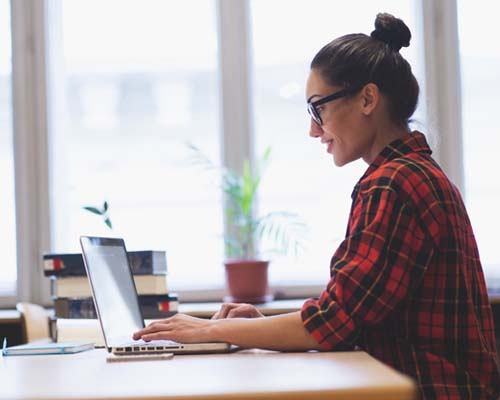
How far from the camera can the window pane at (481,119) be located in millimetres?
3719

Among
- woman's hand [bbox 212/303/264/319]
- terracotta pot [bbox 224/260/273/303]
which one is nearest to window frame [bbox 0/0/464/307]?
terracotta pot [bbox 224/260/273/303]

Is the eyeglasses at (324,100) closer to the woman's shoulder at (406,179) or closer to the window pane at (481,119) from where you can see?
the woman's shoulder at (406,179)

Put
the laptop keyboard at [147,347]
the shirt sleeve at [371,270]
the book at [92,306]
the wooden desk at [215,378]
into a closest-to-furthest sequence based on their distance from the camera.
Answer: the wooden desk at [215,378] → the shirt sleeve at [371,270] → the laptop keyboard at [147,347] → the book at [92,306]

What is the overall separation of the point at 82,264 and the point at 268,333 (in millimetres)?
1190

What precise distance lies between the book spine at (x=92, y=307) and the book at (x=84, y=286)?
0.06 ft

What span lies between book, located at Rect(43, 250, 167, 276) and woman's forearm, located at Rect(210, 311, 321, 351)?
0.96 meters

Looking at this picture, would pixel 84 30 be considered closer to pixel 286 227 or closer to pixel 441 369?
pixel 286 227

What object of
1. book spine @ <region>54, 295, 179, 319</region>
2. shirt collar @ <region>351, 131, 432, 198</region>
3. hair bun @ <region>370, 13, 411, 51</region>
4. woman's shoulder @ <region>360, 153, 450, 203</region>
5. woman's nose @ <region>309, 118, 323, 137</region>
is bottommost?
book spine @ <region>54, 295, 179, 319</region>

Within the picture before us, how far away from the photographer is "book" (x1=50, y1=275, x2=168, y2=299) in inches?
104

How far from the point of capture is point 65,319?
2.60 meters

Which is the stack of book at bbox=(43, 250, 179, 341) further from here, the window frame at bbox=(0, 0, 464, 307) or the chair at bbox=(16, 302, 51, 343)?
the window frame at bbox=(0, 0, 464, 307)

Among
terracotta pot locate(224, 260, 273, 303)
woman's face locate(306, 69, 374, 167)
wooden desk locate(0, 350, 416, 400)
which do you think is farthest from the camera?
terracotta pot locate(224, 260, 273, 303)

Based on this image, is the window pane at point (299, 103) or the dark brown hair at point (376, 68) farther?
the window pane at point (299, 103)

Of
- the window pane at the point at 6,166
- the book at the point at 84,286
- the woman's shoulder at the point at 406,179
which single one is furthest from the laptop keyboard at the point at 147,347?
the window pane at the point at 6,166
